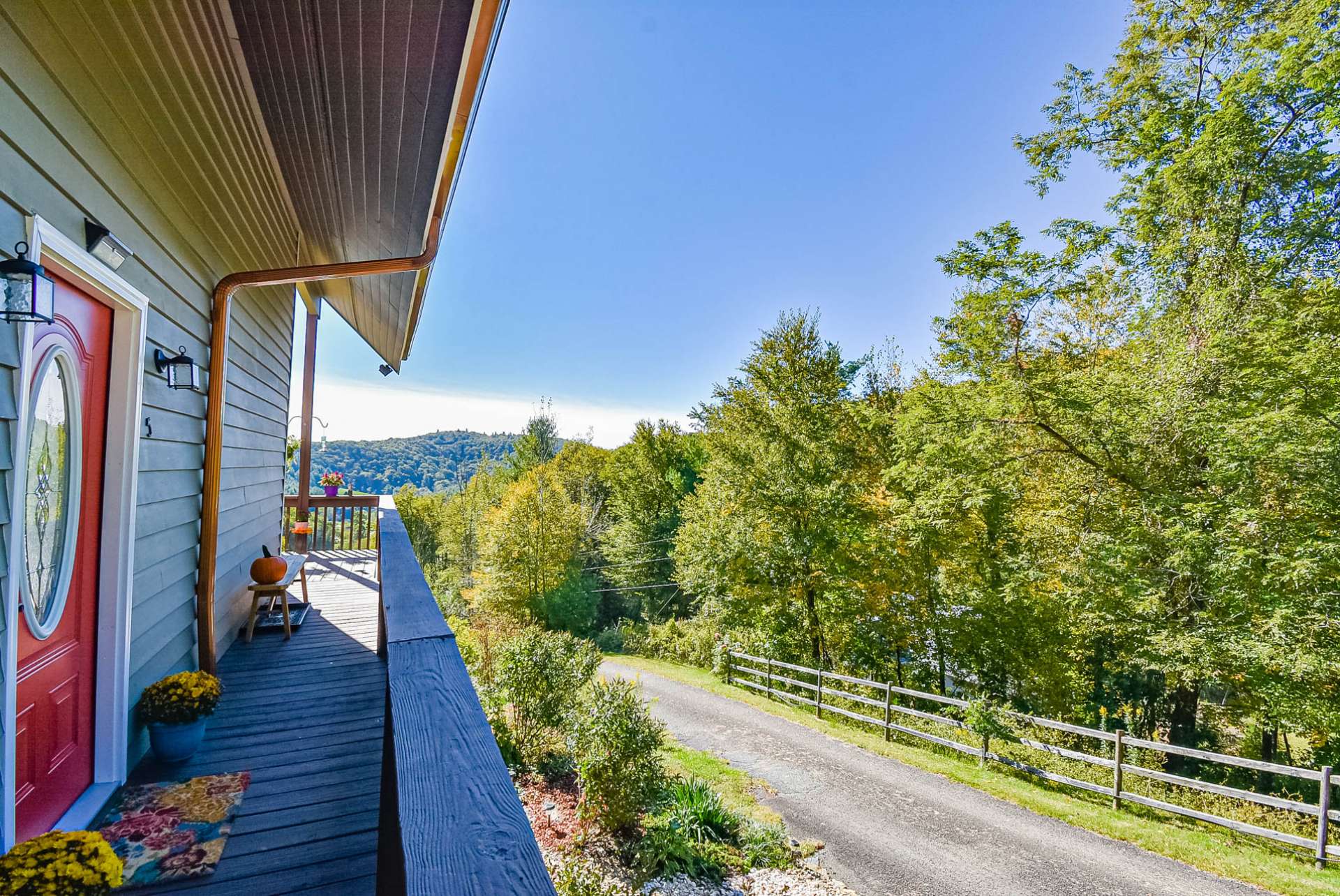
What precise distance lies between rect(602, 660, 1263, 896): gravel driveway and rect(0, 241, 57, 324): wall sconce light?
537 cm

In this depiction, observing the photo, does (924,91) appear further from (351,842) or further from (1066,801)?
(351,842)

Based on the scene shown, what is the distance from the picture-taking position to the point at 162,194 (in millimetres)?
2693

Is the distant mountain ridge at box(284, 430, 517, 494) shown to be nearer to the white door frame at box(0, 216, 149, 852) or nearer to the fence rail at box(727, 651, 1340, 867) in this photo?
the fence rail at box(727, 651, 1340, 867)

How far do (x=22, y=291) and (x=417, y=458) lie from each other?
69.3 metres

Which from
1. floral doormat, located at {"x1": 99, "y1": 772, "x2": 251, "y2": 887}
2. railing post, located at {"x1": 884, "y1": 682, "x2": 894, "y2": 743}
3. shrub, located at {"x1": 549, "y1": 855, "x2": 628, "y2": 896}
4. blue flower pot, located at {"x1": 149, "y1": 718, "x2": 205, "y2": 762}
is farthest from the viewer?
railing post, located at {"x1": 884, "y1": 682, "x2": 894, "y2": 743}

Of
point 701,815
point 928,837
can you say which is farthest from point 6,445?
point 928,837

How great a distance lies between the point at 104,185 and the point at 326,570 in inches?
237

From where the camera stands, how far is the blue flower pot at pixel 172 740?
2559 millimetres

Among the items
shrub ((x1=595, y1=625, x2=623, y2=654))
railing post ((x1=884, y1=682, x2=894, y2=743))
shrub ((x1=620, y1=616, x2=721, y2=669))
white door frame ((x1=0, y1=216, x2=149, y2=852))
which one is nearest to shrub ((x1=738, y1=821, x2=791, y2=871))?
white door frame ((x1=0, y1=216, x2=149, y2=852))

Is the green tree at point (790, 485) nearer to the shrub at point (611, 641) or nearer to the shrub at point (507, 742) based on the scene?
the shrub at point (507, 742)

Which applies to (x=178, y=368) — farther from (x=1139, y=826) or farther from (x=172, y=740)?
(x=1139, y=826)

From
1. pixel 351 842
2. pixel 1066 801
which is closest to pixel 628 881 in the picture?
pixel 351 842

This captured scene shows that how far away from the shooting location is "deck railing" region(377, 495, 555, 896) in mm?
731

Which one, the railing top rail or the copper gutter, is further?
the railing top rail
